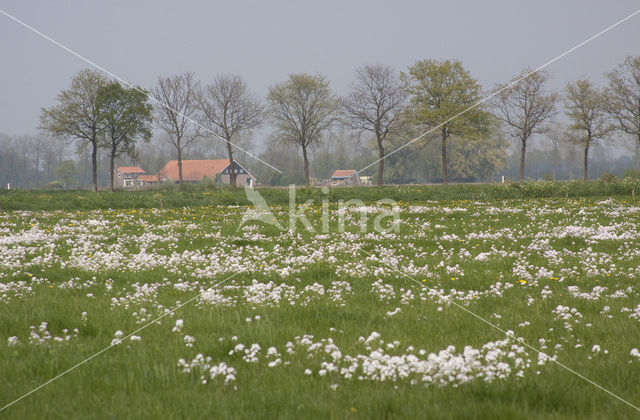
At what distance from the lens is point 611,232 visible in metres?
14.0

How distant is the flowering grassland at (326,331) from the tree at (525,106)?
2294 inches

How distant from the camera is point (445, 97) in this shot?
2250 inches

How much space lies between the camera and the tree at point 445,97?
56156mm

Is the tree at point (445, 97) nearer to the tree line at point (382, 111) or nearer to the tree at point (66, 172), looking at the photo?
the tree line at point (382, 111)

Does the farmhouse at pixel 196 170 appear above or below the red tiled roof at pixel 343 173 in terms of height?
above

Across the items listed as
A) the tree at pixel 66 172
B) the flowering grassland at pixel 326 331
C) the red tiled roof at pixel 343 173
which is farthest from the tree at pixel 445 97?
the tree at pixel 66 172

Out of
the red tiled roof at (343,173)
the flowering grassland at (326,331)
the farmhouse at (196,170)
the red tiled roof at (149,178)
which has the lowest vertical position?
the flowering grassland at (326,331)

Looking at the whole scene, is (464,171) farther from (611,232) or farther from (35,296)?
(35,296)

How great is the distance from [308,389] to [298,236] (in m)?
10.7

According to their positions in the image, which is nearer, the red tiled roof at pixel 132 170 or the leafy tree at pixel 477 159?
the red tiled roof at pixel 132 170

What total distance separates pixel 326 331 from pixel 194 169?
328 ft

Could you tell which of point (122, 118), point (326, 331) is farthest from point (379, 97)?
point (326, 331)

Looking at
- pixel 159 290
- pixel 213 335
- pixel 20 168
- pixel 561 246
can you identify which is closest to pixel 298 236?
pixel 159 290

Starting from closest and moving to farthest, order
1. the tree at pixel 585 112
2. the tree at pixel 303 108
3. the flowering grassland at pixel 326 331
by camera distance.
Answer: the flowering grassland at pixel 326 331 → the tree at pixel 303 108 → the tree at pixel 585 112
